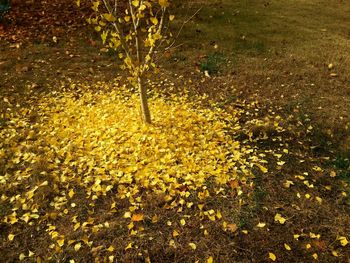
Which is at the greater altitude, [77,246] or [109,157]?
[109,157]

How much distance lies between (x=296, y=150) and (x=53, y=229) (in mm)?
3328

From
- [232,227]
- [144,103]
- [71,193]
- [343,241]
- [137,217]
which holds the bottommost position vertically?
[343,241]

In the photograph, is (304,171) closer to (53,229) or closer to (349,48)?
(53,229)

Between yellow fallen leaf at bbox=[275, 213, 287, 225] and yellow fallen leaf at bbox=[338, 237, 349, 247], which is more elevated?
yellow fallen leaf at bbox=[275, 213, 287, 225]

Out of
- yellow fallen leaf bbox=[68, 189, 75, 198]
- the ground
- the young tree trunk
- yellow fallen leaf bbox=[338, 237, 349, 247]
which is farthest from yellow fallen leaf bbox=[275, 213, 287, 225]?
yellow fallen leaf bbox=[68, 189, 75, 198]

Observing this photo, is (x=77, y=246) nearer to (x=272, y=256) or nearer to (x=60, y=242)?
(x=60, y=242)

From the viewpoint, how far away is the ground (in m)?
3.35

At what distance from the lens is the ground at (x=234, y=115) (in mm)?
3349

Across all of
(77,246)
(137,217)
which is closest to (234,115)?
(137,217)

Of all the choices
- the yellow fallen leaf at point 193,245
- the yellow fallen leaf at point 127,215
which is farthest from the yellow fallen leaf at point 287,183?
the yellow fallen leaf at point 127,215

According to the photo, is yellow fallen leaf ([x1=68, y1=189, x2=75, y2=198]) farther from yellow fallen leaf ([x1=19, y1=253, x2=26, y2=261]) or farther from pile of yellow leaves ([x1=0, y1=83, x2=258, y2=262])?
yellow fallen leaf ([x1=19, y1=253, x2=26, y2=261])

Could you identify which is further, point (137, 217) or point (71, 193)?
point (71, 193)

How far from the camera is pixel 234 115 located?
5.34m

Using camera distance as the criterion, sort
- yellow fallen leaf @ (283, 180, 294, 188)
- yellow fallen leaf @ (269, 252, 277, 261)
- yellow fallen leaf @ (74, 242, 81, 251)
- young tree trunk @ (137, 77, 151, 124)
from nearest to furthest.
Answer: yellow fallen leaf @ (269, 252, 277, 261) → yellow fallen leaf @ (74, 242, 81, 251) → yellow fallen leaf @ (283, 180, 294, 188) → young tree trunk @ (137, 77, 151, 124)
